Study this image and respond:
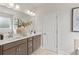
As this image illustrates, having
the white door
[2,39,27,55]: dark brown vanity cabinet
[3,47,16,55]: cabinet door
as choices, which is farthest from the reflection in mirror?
the white door

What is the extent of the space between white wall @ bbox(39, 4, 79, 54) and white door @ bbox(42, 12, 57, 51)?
14.3 inches

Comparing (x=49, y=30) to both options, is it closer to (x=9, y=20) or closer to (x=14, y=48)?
(x=9, y=20)

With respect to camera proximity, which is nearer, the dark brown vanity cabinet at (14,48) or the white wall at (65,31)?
the dark brown vanity cabinet at (14,48)

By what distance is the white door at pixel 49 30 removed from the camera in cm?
575

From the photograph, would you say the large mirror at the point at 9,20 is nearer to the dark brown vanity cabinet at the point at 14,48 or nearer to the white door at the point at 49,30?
the dark brown vanity cabinet at the point at 14,48

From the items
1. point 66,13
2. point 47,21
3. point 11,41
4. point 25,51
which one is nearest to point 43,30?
point 47,21

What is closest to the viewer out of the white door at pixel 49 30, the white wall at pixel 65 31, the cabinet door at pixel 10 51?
the cabinet door at pixel 10 51

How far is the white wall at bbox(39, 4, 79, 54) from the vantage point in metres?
5.00

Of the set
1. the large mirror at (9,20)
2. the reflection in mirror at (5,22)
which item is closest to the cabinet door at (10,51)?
A: the large mirror at (9,20)

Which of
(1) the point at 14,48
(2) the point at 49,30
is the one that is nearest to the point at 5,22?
(1) the point at 14,48

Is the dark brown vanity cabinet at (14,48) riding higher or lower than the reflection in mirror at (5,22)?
lower

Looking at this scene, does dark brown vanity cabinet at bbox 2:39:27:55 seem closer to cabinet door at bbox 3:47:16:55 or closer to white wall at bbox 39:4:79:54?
cabinet door at bbox 3:47:16:55

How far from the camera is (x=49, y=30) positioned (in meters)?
5.95

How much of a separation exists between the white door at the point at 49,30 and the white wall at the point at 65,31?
1.19ft
